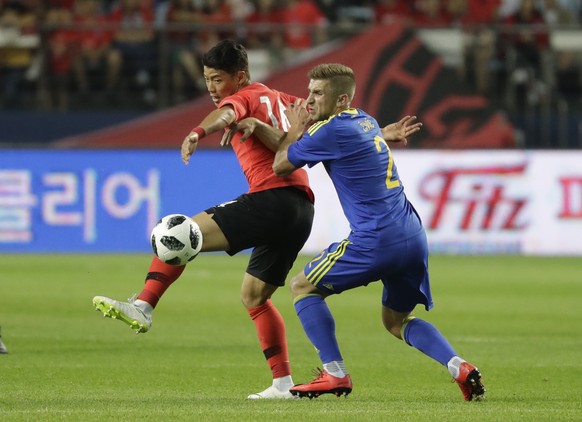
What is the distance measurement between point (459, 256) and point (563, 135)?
2.63m

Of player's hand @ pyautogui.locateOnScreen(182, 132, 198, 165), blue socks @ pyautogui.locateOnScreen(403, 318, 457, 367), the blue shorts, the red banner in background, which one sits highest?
player's hand @ pyautogui.locateOnScreen(182, 132, 198, 165)

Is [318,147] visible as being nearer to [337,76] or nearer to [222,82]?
[337,76]

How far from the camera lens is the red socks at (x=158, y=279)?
303 inches

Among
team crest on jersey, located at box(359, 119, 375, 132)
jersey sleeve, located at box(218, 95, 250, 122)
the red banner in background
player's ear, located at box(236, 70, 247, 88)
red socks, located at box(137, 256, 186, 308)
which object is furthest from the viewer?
the red banner in background

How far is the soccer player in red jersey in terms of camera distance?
757 centimetres

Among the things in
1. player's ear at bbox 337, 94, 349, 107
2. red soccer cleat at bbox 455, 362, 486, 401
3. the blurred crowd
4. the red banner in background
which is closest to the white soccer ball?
player's ear at bbox 337, 94, 349, 107

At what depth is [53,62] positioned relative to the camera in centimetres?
2059

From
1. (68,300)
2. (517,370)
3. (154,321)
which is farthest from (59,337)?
(517,370)

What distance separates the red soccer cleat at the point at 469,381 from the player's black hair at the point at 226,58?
86.5 inches

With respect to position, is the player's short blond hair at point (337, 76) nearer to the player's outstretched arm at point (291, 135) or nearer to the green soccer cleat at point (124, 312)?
the player's outstretched arm at point (291, 135)

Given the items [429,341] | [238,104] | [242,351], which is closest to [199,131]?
[238,104]

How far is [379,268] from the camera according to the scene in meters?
7.23

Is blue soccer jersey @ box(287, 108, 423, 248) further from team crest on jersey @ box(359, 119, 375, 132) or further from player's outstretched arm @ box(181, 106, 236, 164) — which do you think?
player's outstretched arm @ box(181, 106, 236, 164)

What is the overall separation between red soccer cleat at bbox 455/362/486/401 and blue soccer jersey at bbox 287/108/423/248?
2.50 feet
